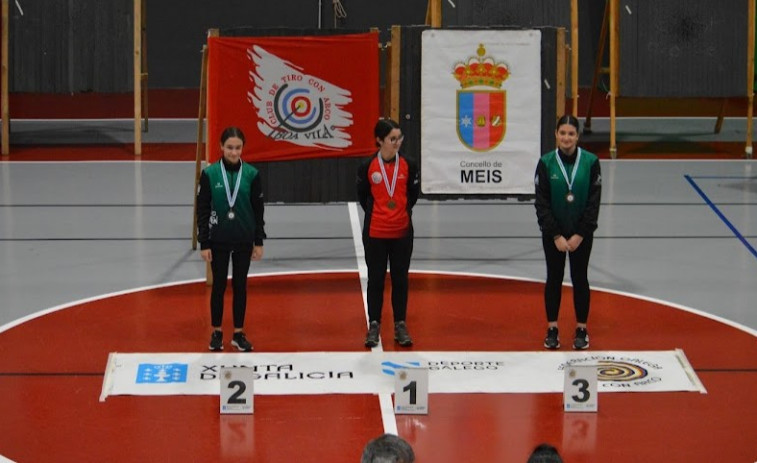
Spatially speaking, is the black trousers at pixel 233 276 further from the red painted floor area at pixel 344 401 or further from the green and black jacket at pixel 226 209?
the red painted floor area at pixel 344 401

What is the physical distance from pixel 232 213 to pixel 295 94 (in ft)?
8.40

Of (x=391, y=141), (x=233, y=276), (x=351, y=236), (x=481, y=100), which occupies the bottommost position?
(x=233, y=276)

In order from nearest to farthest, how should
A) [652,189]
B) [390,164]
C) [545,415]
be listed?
[545,415] < [390,164] < [652,189]

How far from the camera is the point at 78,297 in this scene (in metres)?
11.0

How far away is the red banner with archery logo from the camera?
11500 mm

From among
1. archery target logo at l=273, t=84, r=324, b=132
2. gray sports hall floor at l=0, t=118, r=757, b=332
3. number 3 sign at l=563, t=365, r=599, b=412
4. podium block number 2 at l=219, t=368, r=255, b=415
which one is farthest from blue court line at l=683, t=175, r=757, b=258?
podium block number 2 at l=219, t=368, r=255, b=415

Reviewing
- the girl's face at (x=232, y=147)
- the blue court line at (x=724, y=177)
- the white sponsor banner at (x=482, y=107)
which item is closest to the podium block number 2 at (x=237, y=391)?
the girl's face at (x=232, y=147)

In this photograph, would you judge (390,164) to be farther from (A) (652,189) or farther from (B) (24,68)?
(B) (24,68)

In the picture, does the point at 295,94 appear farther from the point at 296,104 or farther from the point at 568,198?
the point at 568,198

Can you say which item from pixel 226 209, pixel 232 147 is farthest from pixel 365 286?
pixel 232 147

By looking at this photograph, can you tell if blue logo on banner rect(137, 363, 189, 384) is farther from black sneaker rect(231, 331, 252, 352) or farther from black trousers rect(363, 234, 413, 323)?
black trousers rect(363, 234, 413, 323)

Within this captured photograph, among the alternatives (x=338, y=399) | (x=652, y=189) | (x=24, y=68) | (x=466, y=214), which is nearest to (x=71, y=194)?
(x=24, y=68)

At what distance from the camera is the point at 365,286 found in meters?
11.5

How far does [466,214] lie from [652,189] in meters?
2.57
